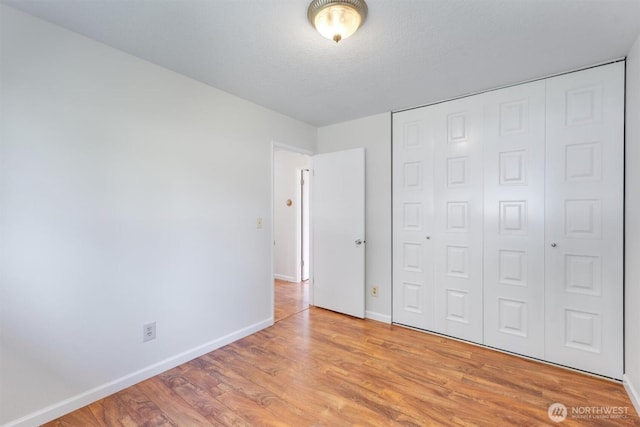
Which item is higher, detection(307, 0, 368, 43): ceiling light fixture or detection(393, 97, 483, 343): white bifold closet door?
detection(307, 0, 368, 43): ceiling light fixture

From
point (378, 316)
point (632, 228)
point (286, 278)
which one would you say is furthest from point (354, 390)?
point (286, 278)

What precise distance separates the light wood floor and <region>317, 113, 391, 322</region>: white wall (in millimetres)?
629

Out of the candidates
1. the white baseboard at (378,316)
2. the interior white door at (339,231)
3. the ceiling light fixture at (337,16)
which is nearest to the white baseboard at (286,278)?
the interior white door at (339,231)

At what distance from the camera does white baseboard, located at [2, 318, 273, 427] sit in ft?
5.32

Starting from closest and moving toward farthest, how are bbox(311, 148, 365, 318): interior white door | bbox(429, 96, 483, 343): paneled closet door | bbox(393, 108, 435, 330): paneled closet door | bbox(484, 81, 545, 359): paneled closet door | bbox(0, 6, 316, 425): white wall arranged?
bbox(0, 6, 316, 425): white wall → bbox(484, 81, 545, 359): paneled closet door → bbox(429, 96, 483, 343): paneled closet door → bbox(393, 108, 435, 330): paneled closet door → bbox(311, 148, 365, 318): interior white door

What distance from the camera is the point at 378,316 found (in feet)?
10.7

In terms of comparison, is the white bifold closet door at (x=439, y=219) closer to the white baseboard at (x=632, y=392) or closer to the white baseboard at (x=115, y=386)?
the white baseboard at (x=632, y=392)

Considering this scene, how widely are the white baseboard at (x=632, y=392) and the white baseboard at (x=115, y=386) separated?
295 centimetres

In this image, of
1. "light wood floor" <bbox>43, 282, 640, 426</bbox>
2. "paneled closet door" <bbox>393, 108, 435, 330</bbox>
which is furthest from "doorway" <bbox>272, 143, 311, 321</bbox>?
"light wood floor" <bbox>43, 282, 640, 426</bbox>

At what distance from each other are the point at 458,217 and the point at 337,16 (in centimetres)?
208

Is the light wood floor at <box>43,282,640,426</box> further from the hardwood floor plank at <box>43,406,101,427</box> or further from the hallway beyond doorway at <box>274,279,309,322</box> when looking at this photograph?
the hallway beyond doorway at <box>274,279,309,322</box>

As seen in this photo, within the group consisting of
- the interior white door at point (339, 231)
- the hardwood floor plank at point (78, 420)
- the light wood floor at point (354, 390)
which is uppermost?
the interior white door at point (339, 231)

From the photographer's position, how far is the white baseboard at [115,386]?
1.62 m

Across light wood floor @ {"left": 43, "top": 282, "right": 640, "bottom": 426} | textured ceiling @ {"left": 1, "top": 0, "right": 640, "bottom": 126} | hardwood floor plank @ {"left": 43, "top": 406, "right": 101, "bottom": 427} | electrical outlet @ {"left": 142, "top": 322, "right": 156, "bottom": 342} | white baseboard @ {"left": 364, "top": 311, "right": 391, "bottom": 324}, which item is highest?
textured ceiling @ {"left": 1, "top": 0, "right": 640, "bottom": 126}
